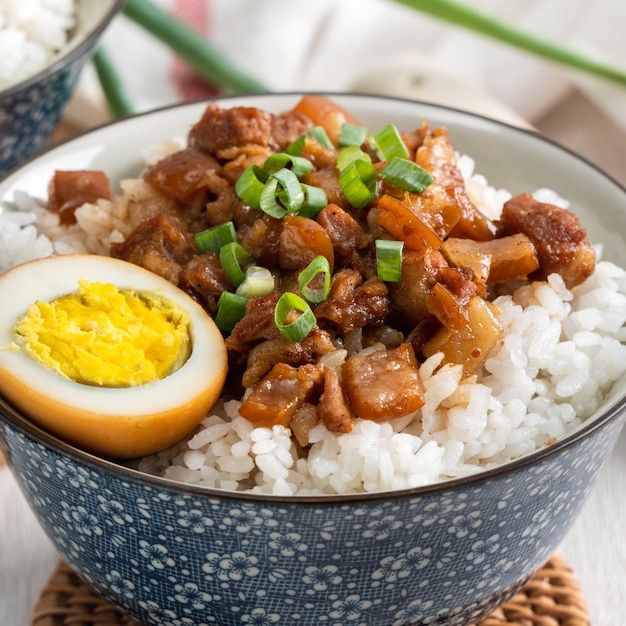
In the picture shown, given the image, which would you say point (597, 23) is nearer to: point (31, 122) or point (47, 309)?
point (31, 122)

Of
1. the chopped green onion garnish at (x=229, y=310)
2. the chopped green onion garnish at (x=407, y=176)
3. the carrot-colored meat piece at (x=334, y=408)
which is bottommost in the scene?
the chopped green onion garnish at (x=229, y=310)

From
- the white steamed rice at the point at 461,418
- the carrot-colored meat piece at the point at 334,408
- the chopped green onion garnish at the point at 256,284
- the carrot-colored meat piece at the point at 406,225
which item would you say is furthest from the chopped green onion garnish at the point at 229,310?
the carrot-colored meat piece at the point at 406,225

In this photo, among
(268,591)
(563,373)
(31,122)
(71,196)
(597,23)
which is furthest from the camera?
(597,23)

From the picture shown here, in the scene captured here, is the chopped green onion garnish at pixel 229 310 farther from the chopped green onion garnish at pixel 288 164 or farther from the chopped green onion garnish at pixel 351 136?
the chopped green onion garnish at pixel 351 136

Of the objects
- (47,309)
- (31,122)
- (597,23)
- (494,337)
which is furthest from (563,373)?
(597,23)

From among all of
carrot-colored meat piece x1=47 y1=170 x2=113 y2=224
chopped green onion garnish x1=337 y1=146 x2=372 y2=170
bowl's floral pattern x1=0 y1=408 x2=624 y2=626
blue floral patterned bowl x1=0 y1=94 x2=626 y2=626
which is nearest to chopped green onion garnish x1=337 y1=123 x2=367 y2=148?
chopped green onion garnish x1=337 y1=146 x2=372 y2=170

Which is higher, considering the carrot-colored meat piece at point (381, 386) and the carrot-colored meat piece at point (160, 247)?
the carrot-colored meat piece at point (381, 386)
